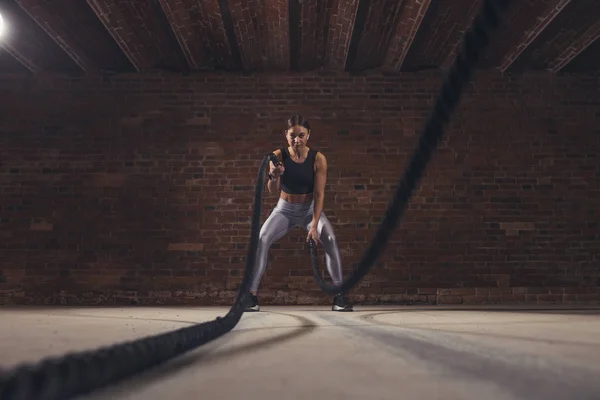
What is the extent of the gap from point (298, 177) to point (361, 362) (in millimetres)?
2861

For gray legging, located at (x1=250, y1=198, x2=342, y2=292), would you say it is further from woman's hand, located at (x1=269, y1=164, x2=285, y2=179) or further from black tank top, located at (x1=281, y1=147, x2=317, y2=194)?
woman's hand, located at (x1=269, y1=164, x2=285, y2=179)

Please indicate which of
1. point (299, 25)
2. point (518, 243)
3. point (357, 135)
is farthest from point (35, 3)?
point (518, 243)

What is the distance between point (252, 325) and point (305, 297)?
9.20 feet

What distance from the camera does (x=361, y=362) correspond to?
1.65m

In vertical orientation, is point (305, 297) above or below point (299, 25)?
below

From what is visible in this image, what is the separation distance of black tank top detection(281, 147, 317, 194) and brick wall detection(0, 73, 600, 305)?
1426 millimetres

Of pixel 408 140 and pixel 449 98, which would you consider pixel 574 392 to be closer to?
pixel 449 98

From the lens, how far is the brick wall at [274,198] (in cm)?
578

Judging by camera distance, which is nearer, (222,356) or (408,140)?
(222,356)

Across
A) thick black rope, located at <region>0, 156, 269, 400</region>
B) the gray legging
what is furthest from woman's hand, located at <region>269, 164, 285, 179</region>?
thick black rope, located at <region>0, 156, 269, 400</region>

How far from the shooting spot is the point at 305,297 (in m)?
5.72

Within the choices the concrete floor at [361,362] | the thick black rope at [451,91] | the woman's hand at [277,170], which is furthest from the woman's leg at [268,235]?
the thick black rope at [451,91]

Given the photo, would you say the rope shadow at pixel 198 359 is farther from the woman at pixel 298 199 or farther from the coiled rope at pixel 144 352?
the woman at pixel 298 199

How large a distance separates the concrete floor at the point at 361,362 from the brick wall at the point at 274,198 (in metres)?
3.02
